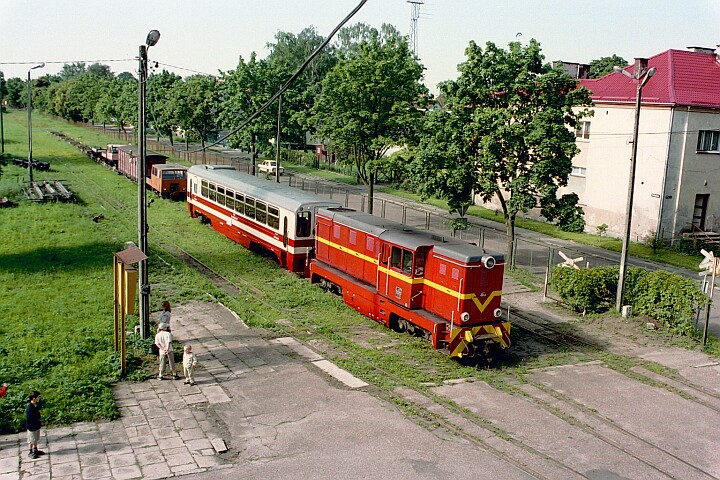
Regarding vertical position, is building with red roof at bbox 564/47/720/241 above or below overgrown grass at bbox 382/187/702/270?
above

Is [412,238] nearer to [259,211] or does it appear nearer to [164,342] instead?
[164,342]

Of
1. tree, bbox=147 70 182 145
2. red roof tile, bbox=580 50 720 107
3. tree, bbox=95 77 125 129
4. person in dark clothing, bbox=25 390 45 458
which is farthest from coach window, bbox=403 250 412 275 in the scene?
tree, bbox=95 77 125 129

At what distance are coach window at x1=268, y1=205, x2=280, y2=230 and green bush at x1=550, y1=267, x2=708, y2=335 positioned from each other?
1090 centimetres

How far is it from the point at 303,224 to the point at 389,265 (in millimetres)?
6889

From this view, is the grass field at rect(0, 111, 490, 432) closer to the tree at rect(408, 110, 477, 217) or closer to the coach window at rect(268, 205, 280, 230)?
the coach window at rect(268, 205, 280, 230)

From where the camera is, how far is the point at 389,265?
817 inches

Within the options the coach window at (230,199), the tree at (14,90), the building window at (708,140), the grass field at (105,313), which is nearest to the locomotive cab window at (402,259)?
the grass field at (105,313)

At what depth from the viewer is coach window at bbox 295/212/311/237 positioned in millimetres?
26625

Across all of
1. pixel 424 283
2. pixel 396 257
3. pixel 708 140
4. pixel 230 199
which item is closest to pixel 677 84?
pixel 708 140

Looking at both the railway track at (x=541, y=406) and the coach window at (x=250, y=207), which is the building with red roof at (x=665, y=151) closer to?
the coach window at (x=250, y=207)

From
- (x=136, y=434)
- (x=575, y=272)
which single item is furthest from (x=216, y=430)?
(x=575, y=272)

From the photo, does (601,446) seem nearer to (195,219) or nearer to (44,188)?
(195,219)

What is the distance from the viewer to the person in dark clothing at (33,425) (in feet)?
41.5

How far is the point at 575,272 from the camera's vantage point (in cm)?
2467
